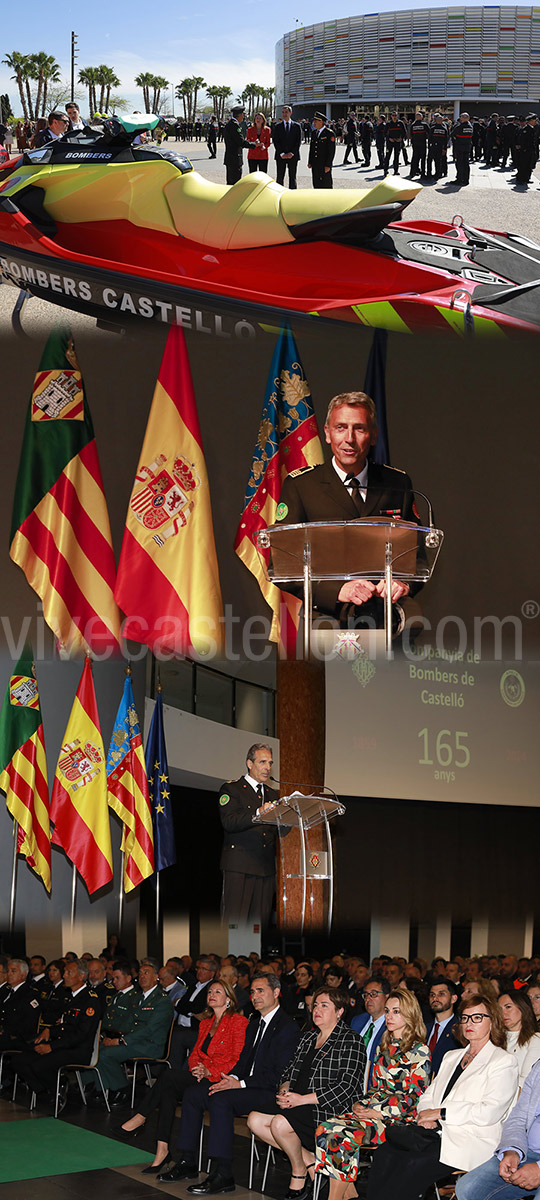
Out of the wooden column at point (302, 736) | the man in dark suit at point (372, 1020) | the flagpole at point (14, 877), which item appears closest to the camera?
the man in dark suit at point (372, 1020)

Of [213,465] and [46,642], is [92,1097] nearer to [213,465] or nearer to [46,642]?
[46,642]

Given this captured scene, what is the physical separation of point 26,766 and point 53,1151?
250 centimetres

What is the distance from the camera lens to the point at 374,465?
5.45m

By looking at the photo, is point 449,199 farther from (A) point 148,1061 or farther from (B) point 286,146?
(A) point 148,1061

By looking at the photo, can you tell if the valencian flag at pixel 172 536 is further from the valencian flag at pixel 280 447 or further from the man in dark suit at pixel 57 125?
the man in dark suit at pixel 57 125

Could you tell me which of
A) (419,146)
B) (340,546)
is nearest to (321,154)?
(419,146)

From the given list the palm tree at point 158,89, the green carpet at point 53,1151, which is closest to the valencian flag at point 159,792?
the green carpet at point 53,1151

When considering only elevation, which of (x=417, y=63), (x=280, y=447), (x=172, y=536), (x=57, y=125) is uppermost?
(x=417, y=63)

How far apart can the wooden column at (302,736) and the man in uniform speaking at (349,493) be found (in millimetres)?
1070

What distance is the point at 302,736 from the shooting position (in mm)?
6422

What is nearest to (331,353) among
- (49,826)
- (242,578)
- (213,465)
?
(213,465)

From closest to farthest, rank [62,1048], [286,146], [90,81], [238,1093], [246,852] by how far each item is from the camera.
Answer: [238,1093], [62,1048], [246,852], [286,146], [90,81]

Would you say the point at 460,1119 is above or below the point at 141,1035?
above

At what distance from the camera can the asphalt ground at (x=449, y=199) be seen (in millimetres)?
6504
